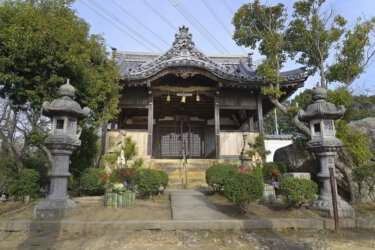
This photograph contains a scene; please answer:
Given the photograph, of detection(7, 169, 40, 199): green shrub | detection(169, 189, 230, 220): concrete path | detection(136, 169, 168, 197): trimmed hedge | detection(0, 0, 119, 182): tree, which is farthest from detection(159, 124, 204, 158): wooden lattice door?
detection(7, 169, 40, 199): green shrub

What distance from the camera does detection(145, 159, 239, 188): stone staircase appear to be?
10.5 metres

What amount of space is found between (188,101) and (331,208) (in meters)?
10.9

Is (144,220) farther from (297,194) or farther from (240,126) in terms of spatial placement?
(240,126)

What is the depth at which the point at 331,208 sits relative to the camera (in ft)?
19.2

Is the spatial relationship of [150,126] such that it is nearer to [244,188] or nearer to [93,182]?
[93,182]

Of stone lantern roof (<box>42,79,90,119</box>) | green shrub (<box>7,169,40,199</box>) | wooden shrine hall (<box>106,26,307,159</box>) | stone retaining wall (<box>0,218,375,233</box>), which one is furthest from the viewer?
wooden shrine hall (<box>106,26,307,159</box>)

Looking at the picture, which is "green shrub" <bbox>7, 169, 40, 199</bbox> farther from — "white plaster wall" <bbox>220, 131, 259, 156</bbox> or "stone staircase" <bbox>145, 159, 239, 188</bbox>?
"white plaster wall" <bbox>220, 131, 259, 156</bbox>

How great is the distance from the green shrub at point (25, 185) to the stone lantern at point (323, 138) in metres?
8.58

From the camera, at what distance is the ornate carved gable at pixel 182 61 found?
12289 millimetres

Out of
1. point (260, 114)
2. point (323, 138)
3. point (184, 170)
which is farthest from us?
point (260, 114)

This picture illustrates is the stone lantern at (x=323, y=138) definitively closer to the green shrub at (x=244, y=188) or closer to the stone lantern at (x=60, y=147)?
the green shrub at (x=244, y=188)

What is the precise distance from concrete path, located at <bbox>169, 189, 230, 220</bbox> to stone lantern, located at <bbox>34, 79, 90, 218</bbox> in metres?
2.72

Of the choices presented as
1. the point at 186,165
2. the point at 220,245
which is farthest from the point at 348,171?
the point at 186,165

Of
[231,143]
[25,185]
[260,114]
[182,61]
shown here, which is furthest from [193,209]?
[260,114]
